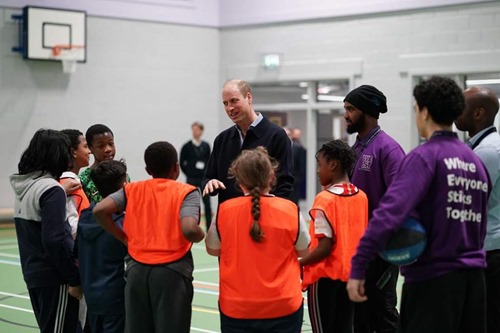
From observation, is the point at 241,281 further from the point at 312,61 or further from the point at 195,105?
the point at 195,105

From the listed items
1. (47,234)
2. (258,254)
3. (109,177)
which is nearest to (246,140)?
(109,177)

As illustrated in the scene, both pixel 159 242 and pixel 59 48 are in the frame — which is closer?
pixel 159 242

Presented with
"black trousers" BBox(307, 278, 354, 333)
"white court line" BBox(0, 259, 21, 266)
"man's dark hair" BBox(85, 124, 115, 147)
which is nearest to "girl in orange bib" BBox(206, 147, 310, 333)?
"black trousers" BBox(307, 278, 354, 333)

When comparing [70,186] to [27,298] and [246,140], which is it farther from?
[27,298]

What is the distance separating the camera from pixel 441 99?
4.01 m

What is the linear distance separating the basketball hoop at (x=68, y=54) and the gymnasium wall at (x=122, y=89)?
149 millimetres

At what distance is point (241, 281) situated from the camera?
4.36 metres

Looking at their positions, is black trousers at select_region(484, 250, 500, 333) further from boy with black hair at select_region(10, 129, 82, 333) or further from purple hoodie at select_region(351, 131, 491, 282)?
boy with black hair at select_region(10, 129, 82, 333)

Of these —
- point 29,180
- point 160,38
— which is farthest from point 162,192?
point 160,38

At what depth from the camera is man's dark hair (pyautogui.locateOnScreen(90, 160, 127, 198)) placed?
5.05 metres

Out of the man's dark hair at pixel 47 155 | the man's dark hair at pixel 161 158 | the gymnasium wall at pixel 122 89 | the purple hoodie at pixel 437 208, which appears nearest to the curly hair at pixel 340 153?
the man's dark hair at pixel 161 158

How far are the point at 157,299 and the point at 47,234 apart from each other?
0.85m

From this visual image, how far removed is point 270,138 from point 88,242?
1.40 meters

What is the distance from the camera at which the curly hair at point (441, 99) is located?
13.1ft
